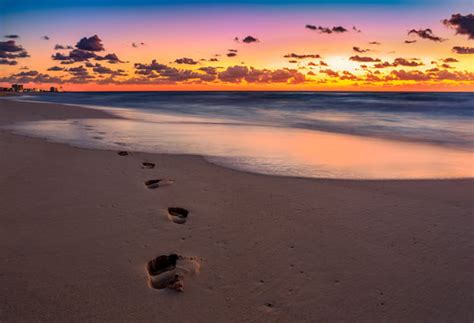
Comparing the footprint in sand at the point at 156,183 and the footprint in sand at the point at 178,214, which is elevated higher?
the footprint in sand at the point at 156,183

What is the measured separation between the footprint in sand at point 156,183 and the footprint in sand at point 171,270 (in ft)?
8.53

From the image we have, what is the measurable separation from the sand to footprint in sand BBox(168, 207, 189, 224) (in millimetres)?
41

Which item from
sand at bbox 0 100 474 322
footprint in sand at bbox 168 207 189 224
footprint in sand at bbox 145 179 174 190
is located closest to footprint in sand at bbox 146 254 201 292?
sand at bbox 0 100 474 322

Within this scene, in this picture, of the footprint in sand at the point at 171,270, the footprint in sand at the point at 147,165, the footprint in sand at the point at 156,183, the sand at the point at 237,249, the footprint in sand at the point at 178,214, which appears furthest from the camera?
the footprint in sand at the point at 147,165

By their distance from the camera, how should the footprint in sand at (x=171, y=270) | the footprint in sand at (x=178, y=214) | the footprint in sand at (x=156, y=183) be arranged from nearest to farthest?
the footprint in sand at (x=171, y=270)
the footprint in sand at (x=178, y=214)
the footprint in sand at (x=156, y=183)

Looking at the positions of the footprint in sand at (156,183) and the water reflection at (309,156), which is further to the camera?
the water reflection at (309,156)

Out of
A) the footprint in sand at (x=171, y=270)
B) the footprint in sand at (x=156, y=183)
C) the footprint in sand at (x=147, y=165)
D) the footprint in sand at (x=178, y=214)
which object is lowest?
the footprint in sand at (x=171, y=270)

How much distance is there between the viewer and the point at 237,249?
13.0ft

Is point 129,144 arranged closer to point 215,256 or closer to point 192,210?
point 192,210

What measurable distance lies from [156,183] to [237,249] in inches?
115

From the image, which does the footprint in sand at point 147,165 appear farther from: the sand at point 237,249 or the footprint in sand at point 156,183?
the footprint in sand at point 156,183

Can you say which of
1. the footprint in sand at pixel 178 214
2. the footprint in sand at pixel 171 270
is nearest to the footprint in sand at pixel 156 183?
the footprint in sand at pixel 178 214

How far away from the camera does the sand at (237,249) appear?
3012mm

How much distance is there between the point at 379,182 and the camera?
685 cm
